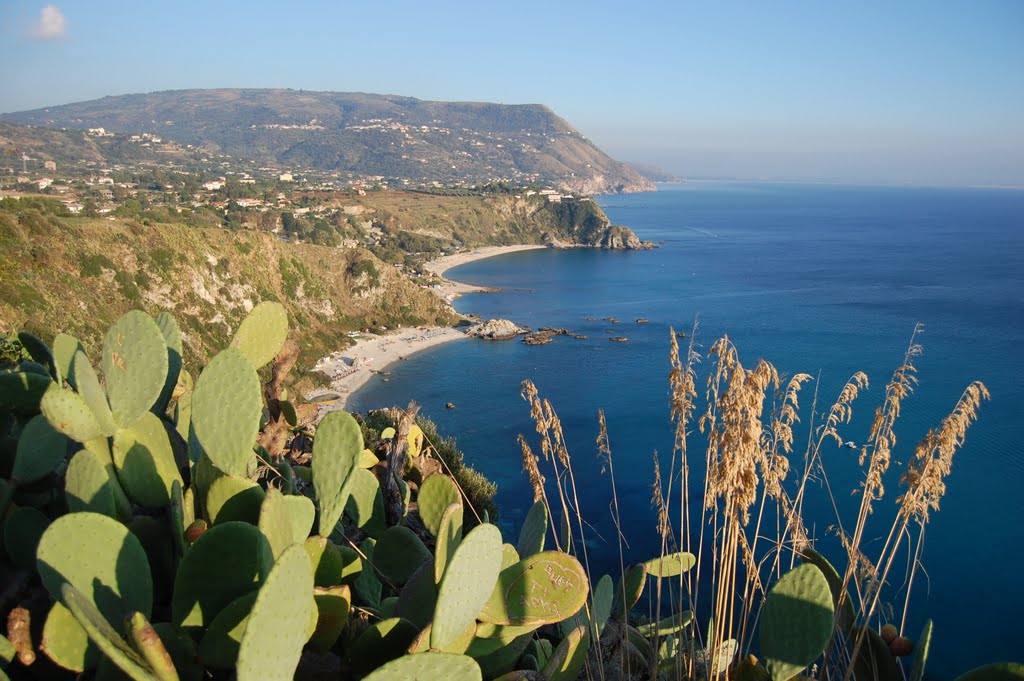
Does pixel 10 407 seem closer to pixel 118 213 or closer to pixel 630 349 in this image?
pixel 630 349

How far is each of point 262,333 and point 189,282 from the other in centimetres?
2810

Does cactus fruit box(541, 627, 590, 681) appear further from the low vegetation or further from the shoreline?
the shoreline

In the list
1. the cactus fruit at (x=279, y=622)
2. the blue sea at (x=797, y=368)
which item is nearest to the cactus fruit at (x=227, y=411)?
the cactus fruit at (x=279, y=622)

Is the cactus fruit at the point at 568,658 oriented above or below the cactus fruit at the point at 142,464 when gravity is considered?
below

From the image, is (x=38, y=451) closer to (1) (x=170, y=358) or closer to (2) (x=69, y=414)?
(2) (x=69, y=414)

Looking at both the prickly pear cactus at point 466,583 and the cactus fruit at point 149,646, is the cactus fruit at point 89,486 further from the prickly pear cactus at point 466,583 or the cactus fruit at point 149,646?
the prickly pear cactus at point 466,583

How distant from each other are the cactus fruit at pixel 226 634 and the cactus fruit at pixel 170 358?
3.21 ft

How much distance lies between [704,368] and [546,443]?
89.3 ft

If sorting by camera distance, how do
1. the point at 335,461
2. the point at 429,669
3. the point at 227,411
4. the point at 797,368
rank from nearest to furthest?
1. the point at 429,669
2. the point at 227,411
3. the point at 335,461
4. the point at 797,368

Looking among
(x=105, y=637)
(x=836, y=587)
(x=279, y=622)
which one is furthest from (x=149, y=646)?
(x=836, y=587)

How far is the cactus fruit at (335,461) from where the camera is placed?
6.28ft

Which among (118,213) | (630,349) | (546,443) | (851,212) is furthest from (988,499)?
(851,212)

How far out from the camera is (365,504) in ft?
8.45

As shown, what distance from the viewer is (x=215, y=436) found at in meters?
1.82
